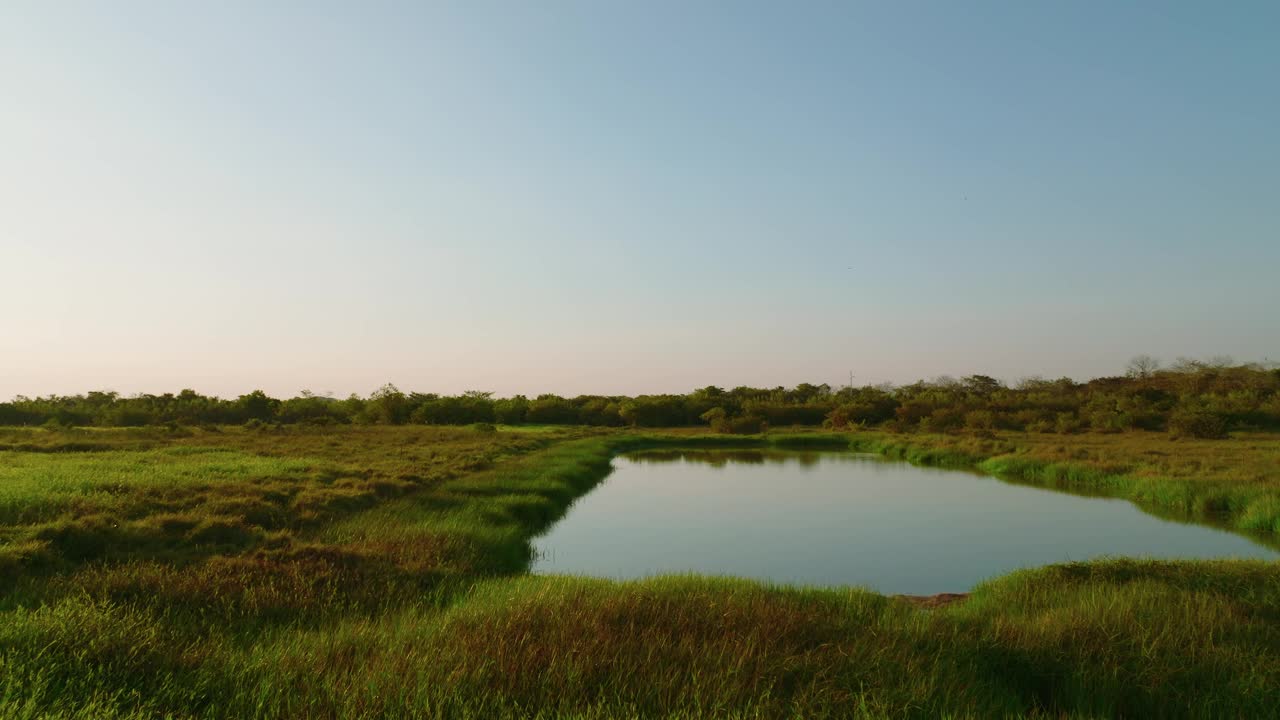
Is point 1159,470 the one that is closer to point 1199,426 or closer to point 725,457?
point 725,457

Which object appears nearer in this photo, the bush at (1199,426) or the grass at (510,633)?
the grass at (510,633)

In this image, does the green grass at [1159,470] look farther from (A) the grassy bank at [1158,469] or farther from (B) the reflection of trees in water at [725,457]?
(B) the reflection of trees in water at [725,457]

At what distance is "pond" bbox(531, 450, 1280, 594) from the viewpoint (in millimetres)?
14148

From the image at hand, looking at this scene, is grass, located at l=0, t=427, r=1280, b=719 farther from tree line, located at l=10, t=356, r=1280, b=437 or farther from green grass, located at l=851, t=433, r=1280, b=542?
tree line, located at l=10, t=356, r=1280, b=437

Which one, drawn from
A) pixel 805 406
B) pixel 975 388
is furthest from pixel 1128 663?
pixel 975 388

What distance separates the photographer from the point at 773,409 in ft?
269

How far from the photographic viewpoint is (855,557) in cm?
1537

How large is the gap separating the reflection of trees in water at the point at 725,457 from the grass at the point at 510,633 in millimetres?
28438

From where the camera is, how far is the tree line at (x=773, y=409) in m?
55.6

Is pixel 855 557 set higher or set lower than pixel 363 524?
lower

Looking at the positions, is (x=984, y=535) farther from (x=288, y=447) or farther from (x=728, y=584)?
(x=288, y=447)

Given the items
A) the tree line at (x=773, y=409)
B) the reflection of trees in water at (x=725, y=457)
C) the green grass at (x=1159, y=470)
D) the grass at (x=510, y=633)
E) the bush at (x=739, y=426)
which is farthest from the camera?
the bush at (x=739, y=426)

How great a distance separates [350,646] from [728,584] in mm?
5181

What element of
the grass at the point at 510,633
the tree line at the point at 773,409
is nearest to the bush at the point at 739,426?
the tree line at the point at 773,409
